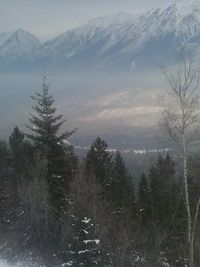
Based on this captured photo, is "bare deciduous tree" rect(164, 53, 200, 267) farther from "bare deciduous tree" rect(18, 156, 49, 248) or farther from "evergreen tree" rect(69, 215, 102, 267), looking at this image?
"bare deciduous tree" rect(18, 156, 49, 248)

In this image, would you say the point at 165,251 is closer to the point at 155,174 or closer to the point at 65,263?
the point at 65,263

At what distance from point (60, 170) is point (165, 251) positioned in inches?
395

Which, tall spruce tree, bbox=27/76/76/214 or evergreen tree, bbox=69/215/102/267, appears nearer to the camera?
evergreen tree, bbox=69/215/102/267

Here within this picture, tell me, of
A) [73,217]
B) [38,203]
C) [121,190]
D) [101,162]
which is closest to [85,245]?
[73,217]

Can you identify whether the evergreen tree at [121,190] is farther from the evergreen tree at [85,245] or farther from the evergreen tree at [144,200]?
the evergreen tree at [85,245]

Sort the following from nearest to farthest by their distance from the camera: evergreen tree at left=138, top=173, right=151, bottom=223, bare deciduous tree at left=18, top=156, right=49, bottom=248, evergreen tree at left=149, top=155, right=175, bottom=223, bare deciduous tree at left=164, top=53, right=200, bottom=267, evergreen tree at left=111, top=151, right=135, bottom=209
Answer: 1. bare deciduous tree at left=164, top=53, right=200, bottom=267
2. bare deciduous tree at left=18, top=156, right=49, bottom=248
3. evergreen tree at left=149, top=155, right=175, bottom=223
4. evergreen tree at left=111, top=151, right=135, bottom=209
5. evergreen tree at left=138, top=173, right=151, bottom=223

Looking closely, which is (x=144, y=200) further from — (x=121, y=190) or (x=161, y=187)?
(x=161, y=187)

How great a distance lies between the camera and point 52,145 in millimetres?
37188

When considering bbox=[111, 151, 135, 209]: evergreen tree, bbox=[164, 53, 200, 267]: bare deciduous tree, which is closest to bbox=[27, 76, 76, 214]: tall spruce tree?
bbox=[111, 151, 135, 209]: evergreen tree

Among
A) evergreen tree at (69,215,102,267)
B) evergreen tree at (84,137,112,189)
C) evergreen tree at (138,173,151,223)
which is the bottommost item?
evergreen tree at (69,215,102,267)

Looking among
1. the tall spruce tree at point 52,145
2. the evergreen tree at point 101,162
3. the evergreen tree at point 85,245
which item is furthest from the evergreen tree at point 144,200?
the evergreen tree at point 85,245

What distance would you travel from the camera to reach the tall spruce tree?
36719mm

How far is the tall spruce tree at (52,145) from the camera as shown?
120 feet

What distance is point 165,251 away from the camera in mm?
30297
